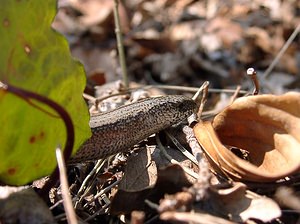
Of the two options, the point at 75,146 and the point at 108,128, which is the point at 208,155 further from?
the point at 108,128

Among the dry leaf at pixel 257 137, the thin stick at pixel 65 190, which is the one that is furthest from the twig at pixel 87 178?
the dry leaf at pixel 257 137

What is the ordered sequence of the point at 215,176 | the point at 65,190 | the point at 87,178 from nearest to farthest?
1. the point at 65,190
2. the point at 215,176
3. the point at 87,178

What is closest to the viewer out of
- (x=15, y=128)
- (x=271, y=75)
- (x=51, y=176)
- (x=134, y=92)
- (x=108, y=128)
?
(x=15, y=128)

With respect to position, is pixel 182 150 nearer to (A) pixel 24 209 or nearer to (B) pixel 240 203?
(B) pixel 240 203

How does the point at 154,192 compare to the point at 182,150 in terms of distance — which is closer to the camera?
the point at 154,192

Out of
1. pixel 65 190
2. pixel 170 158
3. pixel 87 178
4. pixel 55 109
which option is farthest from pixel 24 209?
pixel 170 158

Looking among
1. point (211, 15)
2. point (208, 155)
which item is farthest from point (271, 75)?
point (208, 155)
